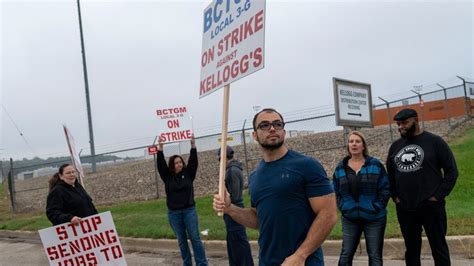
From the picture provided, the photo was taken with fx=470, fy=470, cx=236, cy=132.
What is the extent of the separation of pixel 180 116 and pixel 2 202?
14.8 m

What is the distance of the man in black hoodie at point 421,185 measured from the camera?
16.0 feet

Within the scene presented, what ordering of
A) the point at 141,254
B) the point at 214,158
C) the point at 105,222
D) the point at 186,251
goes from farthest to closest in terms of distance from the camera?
the point at 214,158 < the point at 141,254 < the point at 186,251 < the point at 105,222

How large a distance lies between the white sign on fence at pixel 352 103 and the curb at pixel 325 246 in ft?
6.77

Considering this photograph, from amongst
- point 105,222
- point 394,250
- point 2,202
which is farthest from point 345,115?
point 2,202

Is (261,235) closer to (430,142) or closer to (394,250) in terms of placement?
(430,142)

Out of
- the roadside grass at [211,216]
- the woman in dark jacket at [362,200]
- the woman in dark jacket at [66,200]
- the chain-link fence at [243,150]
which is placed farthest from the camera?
the chain-link fence at [243,150]

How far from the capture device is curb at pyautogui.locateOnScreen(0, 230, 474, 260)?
6.65 m

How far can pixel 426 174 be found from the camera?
16.2 feet

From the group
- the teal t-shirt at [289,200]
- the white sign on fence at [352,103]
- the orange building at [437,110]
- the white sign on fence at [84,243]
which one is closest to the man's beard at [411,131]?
the teal t-shirt at [289,200]

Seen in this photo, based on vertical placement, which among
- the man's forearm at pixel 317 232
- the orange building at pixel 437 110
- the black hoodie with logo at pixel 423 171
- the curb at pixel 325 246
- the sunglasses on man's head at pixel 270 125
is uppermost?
the orange building at pixel 437 110

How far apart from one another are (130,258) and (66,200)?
302cm

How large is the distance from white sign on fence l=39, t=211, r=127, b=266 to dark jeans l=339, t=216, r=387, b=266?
2978mm

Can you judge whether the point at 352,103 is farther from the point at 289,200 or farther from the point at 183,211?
the point at 289,200

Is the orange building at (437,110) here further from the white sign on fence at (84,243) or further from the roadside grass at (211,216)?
the white sign on fence at (84,243)
